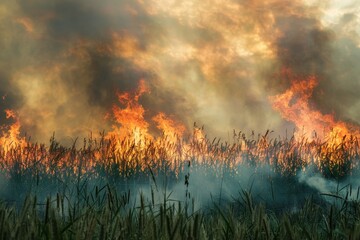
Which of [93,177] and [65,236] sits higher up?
[93,177]

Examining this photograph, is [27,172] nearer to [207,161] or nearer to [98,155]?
[98,155]

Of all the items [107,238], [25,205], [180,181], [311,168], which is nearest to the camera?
[25,205]

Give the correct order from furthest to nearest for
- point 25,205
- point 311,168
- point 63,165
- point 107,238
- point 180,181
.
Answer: point 311,168, point 180,181, point 63,165, point 107,238, point 25,205

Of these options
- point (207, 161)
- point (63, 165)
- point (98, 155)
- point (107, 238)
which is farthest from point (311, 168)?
point (107, 238)

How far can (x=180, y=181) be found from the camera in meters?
10.4

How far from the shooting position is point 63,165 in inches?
372

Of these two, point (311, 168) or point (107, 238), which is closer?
point (107, 238)

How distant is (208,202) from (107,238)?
6224 mm

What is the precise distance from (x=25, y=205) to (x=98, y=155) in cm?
686

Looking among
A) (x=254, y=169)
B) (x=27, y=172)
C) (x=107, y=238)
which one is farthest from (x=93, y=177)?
(x=107, y=238)

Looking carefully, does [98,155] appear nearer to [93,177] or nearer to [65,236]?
[93,177]

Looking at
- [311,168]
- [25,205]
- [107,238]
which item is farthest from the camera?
[311,168]

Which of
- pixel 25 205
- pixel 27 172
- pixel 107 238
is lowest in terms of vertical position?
pixel 107 238

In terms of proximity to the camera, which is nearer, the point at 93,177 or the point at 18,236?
the point at 18,236
